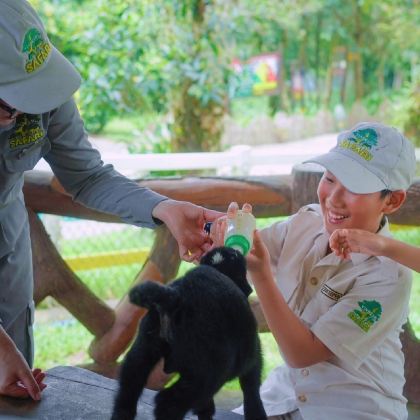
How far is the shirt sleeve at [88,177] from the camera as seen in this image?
1559mm

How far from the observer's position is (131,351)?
0.97 m

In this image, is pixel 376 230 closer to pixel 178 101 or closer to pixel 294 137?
pixel 178 101

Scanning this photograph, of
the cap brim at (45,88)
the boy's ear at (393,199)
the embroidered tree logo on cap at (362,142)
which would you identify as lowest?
the boy's ear at (393,199)

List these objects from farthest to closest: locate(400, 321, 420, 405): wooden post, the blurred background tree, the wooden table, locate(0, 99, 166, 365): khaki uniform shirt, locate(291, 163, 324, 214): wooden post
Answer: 1. the blurred background tree
2. locate(400, 321, 420, 405): wooden post
3. locate(291, 163, 324, 214): wooden post
4. locate(0, 99, 166, 365): khaki uniform shirt
5. the wooden table

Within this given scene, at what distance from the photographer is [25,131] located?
146 centimetres

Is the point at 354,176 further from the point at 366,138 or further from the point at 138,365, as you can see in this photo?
the point at 138,365

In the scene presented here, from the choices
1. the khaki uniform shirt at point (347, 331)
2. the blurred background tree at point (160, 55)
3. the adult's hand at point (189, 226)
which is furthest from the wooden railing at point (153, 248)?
the blurred background tree at point (160, 55)

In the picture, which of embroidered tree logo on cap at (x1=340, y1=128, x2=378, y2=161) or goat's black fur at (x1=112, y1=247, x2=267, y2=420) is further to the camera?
embroidered tree logo on cap at (x1=340, y1=128, x2=378, y2=161)

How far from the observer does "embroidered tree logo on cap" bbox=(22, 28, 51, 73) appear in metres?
1.22

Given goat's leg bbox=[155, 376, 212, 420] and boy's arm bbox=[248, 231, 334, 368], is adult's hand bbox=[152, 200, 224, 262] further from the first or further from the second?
goat's leg bbox=[155, 376, 212, 420]

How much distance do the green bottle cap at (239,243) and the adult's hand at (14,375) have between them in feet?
1.61

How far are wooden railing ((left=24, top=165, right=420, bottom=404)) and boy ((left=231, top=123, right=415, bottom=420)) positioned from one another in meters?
0.74

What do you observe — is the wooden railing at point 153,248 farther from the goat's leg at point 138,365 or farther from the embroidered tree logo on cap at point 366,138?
the goat's leg at point 138,365

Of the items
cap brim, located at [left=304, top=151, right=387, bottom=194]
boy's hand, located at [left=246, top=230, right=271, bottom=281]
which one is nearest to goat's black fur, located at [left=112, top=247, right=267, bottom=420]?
boy's hand, located at [left=246, top=230, right=271, bottom=281]
